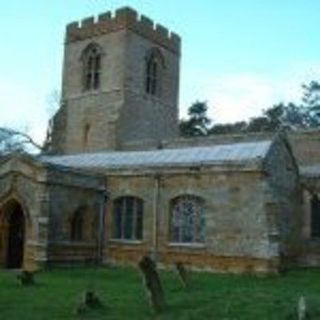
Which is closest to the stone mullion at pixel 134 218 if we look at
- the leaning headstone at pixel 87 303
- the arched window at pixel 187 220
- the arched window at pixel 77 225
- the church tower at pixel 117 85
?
the arched window at pixel 187 220

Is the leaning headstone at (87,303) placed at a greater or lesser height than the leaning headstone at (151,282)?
lesser

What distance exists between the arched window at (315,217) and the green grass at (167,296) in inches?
250

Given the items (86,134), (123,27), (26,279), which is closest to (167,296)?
(26,279)

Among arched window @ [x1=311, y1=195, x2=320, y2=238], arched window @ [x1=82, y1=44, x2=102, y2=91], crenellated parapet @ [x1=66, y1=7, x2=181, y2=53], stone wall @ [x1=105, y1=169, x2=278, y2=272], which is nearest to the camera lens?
stone wall @ [x1=105, y1=169, x2=278, y2=272]

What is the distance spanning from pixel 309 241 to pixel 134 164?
8.76 meters

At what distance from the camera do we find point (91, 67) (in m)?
46.5

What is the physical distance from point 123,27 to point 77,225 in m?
20.3

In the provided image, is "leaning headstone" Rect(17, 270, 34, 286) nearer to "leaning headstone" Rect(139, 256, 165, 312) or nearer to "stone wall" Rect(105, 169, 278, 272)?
"leaning headstone" Rect(139, 256, 165, 312)

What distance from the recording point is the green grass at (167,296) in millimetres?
13711

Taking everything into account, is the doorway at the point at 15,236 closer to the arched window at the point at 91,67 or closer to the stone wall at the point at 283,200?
the stone wall at the point at 283,200

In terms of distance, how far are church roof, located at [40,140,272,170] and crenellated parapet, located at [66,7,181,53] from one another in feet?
45.8

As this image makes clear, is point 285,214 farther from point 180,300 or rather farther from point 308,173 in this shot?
point 180,300

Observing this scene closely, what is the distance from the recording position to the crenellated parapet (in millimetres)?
44812

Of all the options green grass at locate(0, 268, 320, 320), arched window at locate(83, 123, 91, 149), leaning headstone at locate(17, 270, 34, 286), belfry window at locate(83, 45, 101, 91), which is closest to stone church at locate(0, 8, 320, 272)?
green grass at locate(0, 268, 320, 320)
